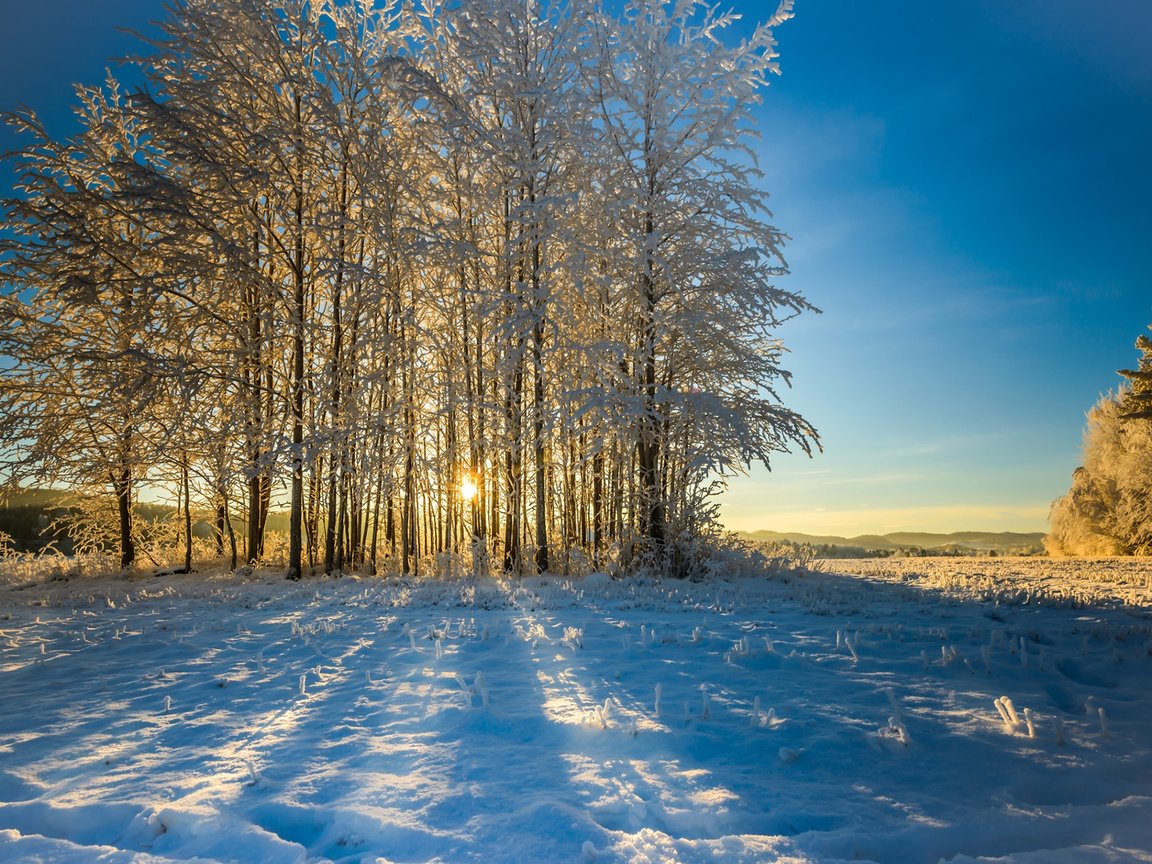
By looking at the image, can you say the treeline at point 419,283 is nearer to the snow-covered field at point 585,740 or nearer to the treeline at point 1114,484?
the snow-covered field at point 585,740

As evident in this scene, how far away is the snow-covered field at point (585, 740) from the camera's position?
2.83 metres

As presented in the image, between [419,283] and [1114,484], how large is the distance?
27755mm

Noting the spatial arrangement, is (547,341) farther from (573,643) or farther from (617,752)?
(617,752)

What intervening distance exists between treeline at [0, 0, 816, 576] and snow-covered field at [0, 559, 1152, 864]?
520 centimetres

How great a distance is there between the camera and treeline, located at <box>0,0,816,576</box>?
1184cm

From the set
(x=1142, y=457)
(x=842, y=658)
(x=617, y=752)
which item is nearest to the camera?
(x=617, y=752)

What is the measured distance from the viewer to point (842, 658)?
553cm

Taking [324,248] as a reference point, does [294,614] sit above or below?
below

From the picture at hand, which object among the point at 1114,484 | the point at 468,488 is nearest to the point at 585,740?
the point at 468,488

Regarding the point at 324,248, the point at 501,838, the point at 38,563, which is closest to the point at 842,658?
the point at 501,838

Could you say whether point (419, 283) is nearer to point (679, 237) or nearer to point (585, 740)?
point (679, 237)

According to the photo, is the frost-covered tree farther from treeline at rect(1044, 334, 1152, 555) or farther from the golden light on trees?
treeline at rect(1044, 334, 1152, 555)

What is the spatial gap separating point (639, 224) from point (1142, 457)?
72.9 ft

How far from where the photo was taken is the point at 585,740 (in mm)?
3820
